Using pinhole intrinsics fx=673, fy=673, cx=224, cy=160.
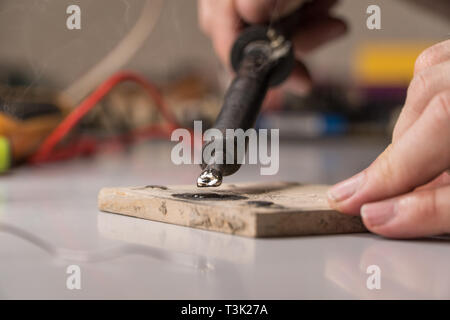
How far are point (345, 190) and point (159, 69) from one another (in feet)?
5.14

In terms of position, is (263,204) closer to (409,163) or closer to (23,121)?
(409,163)

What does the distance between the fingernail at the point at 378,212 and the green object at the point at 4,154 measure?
685mm

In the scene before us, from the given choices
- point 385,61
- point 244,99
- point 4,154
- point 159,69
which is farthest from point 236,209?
point 385,61

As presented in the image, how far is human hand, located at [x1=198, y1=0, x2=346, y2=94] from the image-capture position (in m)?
0.90

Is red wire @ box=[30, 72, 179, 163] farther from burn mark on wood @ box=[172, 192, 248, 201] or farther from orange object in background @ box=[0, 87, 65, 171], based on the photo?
burn mark on wood @ box=[172, 192, 248, 201]

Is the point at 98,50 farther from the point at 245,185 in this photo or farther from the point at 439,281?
the point at 439,281

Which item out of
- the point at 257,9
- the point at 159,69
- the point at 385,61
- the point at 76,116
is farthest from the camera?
the point at 385,61

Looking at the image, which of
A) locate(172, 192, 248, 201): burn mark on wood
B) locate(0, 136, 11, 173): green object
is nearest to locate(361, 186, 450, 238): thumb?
locate(172, 192, 248, 201): burn mark on wood

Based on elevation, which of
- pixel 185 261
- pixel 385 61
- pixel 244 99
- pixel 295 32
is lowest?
pixel 185 261

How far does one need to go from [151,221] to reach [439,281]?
9.8 inches

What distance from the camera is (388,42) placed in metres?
2.91

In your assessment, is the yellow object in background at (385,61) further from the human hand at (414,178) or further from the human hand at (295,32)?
the human hand at (414,178)

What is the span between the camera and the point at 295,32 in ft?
3.05
